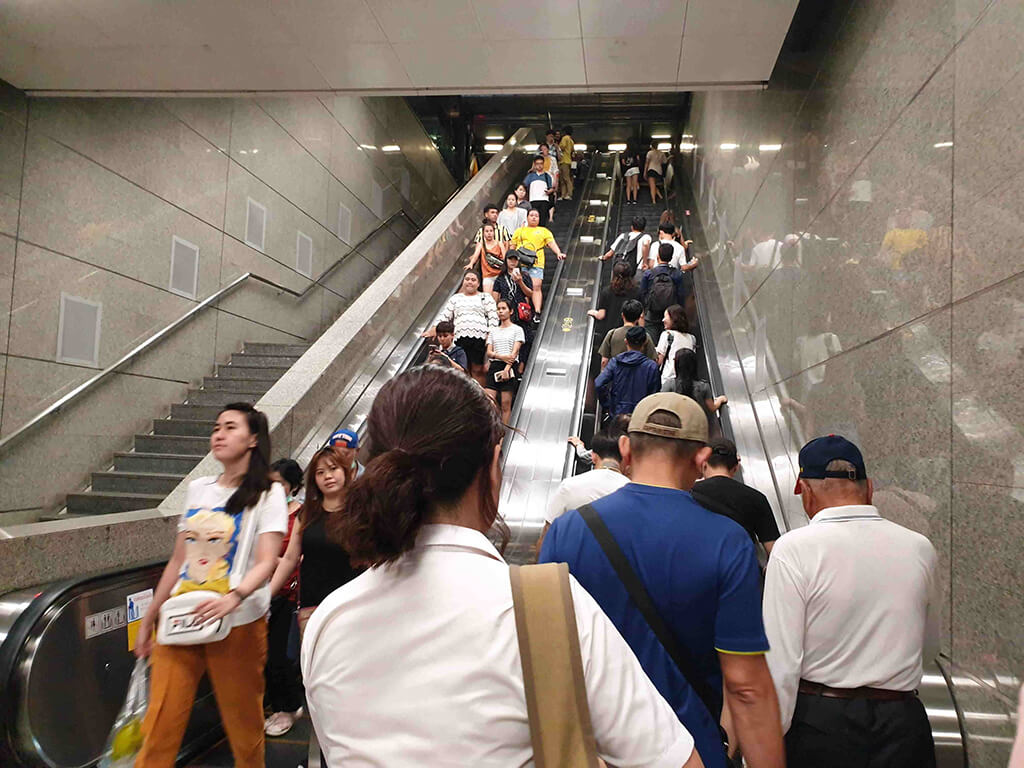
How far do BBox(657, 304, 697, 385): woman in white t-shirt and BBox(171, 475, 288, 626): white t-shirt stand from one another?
5.29m

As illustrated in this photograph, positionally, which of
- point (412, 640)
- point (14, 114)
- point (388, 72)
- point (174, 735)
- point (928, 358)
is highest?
point (388, 72)

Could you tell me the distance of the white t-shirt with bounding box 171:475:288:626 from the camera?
9.41ft

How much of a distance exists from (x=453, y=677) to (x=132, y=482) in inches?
250

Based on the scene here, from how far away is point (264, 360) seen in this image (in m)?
9.11

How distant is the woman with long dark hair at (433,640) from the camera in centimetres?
102

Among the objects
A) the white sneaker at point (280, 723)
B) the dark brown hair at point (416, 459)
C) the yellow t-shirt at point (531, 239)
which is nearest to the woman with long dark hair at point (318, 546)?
the white sneaker at point (280, 723)

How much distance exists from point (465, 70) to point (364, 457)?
230 inches

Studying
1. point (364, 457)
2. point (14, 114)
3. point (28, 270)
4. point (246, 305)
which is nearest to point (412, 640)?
point (364, 457)

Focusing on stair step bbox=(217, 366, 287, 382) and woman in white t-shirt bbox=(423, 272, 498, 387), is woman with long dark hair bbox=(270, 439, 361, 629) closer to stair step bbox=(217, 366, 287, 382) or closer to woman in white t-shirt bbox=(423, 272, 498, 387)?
woman in white t-shirt bbox=(423, 272, 498, 387)

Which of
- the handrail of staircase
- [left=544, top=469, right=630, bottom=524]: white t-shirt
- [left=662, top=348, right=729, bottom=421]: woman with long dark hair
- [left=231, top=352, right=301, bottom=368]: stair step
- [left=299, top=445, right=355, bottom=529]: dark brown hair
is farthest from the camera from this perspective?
[left=231, top=352, right=301, bottom=368]: stair step

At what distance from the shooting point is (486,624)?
1034 mm

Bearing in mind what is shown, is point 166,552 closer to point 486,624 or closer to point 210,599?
point 210,599

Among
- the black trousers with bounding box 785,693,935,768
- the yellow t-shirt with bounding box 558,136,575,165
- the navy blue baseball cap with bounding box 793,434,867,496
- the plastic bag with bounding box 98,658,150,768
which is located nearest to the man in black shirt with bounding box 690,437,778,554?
the navy blue baseball cap with bounding box 793,434,867,496

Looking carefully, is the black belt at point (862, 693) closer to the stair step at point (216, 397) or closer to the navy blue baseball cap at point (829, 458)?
the navy blue baseball cap at point (829, 458)
